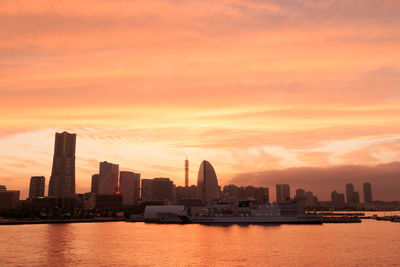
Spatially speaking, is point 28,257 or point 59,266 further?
point 28,257

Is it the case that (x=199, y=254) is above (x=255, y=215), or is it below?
below

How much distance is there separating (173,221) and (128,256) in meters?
107

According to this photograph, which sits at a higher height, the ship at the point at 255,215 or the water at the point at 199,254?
the ship at the point at 255,215

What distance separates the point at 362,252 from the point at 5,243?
67.3 metres

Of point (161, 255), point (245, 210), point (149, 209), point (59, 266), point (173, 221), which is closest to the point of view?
point (59, 266)

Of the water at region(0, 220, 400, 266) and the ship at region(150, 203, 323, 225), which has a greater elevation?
the ship at region(150, 203, 323, 225)

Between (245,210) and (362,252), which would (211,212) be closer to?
(245,210)

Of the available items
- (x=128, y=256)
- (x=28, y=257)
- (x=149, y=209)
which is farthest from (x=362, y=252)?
(x=149, y=209)

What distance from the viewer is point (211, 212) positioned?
15812cm

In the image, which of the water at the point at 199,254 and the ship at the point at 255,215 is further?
the ship at the point at 255,215

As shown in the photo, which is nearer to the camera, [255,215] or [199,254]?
[199,254]

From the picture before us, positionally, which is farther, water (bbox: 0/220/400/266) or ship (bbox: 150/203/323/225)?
ship (bbox: 150/203/323/225)

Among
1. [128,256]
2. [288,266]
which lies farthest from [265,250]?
[128,256]

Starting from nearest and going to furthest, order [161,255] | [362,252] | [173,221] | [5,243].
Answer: [161,255], [362,252], [5,243], [173,221]
